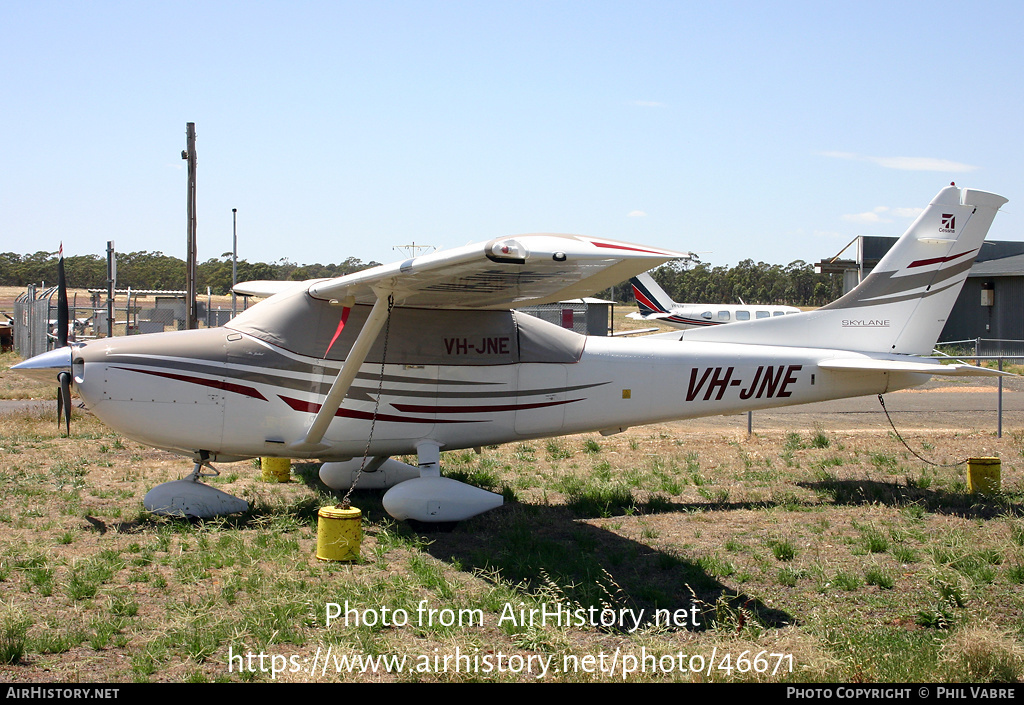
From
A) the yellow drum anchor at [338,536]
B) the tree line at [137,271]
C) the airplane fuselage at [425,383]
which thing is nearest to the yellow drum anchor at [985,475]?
the airplane fuselage at [425,383]

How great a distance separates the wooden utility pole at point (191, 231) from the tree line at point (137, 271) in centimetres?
4312

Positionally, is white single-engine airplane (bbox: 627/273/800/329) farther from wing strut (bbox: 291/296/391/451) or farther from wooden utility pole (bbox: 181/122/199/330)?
wing strut (bbox: 291/296/391/451)

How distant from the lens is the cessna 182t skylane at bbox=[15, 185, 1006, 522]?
723 centimetres

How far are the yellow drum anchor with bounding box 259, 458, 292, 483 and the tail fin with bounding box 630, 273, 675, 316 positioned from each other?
84.7 feet

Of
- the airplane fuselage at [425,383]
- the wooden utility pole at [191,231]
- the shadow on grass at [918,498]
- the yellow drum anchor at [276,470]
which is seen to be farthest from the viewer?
the wooden utility pole at [191,231]

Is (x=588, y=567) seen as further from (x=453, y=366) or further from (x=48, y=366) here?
(x=48, y=366)

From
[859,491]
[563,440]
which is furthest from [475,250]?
[563,440]

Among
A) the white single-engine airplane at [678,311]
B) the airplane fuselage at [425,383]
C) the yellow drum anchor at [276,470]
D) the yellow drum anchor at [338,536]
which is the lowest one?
the yellow drum anchor at [276,470]

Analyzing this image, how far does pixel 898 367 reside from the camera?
862 centimetres

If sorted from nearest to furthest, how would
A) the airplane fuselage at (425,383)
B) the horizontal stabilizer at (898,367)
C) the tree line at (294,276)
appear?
the airplane fuselage at (425,383)
the horizontal stabilizer at (898,367)
the tree line at (294,276)

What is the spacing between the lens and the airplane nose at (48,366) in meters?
7.12

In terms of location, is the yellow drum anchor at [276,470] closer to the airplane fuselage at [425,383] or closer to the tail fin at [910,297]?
the airplane fuselage at [425,383]
